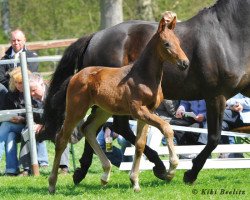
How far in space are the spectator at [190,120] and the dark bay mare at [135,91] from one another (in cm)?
228

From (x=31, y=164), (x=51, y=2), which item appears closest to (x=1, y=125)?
(x=31, y=164)

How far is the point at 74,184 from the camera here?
813 cm

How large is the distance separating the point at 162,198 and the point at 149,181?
4.58 feet

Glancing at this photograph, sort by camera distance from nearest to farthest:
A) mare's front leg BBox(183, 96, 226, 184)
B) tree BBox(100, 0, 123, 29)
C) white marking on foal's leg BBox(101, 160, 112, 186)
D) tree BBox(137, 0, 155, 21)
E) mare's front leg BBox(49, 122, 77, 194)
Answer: mare's front leg BBox(49, 122, 77, 194) < white marking on foal's leg BBox(101, 160, 112, 186) < mare's front leg BBox(183, 96, 226, 184) < tree BBox(100, 0, 123, 29) < tree BBox(137, 0, 155, 21)

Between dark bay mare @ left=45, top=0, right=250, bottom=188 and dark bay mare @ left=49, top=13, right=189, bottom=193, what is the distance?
2.68ft

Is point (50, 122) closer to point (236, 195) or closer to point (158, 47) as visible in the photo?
point (158, 47)

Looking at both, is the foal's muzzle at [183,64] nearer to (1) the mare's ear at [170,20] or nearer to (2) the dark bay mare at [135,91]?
(2) the dark bay mare at [135,91]

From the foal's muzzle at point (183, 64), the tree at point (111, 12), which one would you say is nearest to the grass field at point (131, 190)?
the foal's muzzle at point (183, 64)

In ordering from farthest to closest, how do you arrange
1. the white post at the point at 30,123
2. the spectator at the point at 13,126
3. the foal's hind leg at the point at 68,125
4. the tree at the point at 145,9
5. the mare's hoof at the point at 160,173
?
the tree at the point at 145,9
the spectator at the point at 13,126
the white post at the point at 30,123
the mare's hoof at the point at 160,173
the foal's hind leg at the point at 68,125

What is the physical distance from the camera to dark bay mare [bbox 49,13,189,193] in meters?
6.84

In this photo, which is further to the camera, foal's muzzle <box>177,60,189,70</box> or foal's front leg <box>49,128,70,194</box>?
foal's front leg <box>49,128,70,194</box>

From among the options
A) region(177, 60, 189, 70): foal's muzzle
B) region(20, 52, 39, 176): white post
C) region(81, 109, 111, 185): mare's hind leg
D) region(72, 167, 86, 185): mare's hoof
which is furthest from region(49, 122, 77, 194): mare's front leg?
region(20, 52, 39, 176): white post

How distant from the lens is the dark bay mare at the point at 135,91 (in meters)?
6.84

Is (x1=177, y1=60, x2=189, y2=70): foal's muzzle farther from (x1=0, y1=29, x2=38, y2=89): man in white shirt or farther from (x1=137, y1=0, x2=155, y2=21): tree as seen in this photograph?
(x1=137, y1=0, x2=155, y2=21): tree
